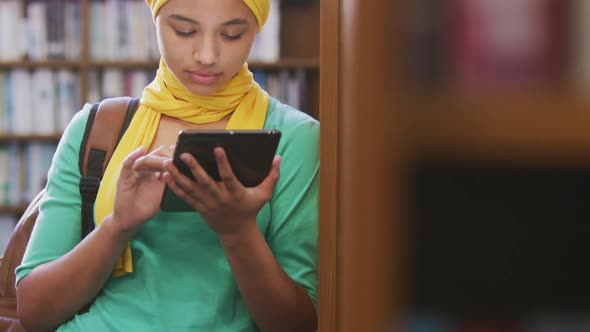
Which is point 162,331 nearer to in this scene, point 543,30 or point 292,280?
point 292,280

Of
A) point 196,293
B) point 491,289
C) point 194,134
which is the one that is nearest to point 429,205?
point 491,289

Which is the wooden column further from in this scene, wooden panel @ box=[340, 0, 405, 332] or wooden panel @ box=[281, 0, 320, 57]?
wooden panel @ box=[281, 0, 320, 57]

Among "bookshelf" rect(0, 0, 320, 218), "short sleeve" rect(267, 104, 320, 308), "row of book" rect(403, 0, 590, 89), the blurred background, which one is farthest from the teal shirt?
"bookshelf" rect(0, 0, 320, 218)

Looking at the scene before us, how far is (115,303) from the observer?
997mm

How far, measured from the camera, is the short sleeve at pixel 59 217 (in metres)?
1.00

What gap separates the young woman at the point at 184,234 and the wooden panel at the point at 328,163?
10 cm

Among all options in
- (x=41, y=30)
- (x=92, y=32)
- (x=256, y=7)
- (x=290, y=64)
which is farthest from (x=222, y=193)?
(x=41, y=30)

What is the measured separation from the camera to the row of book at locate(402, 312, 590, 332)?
0.45 m

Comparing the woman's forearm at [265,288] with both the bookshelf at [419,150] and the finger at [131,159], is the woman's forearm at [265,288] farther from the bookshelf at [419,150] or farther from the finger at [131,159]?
the bookshelf at [419,150]

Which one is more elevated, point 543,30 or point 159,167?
point 543,30

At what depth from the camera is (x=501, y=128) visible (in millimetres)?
397

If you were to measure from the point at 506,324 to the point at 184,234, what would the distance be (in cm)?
59

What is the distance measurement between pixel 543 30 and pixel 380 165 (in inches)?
4.9

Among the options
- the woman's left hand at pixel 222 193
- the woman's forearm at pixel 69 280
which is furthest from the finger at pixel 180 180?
the woman's forearm at pixel 69 280
